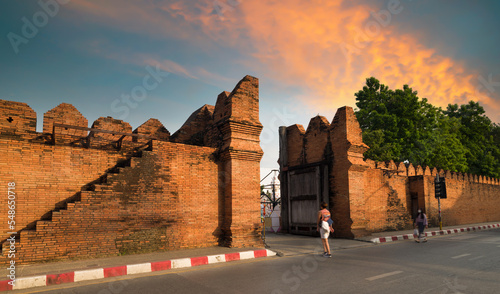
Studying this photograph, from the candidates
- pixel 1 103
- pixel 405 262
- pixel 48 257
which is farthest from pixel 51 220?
pixel 405 262

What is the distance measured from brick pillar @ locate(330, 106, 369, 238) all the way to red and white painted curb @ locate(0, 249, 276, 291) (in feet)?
21.2

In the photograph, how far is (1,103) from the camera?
8.59m

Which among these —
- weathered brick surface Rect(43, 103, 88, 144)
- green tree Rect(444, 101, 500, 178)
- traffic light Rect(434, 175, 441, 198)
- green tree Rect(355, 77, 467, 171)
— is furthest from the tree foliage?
weathered brick surface Rect(43, 103, 88, 144)

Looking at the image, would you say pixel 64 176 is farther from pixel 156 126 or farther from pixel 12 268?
pixel 156 126

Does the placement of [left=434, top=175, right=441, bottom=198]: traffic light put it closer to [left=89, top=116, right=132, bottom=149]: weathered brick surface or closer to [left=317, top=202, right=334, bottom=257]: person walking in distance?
[left=317, top=202, right=334, bottom=257]: person walking in distance

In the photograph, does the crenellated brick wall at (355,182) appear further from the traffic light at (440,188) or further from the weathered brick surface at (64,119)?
the weathered brick surface at (64,119)

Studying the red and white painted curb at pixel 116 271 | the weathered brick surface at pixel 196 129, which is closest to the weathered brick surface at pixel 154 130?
the weathered brick surface at pixel 196 129

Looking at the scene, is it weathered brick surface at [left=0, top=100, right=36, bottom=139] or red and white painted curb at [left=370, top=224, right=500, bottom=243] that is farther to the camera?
red and white painted curb at [left=370, top=224, right=500, bottom=243]

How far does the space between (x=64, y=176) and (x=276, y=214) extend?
13573mm

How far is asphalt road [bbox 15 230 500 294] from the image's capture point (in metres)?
5.97

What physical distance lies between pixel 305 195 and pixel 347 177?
2.79 metres

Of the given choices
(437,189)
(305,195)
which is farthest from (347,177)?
(437,189)

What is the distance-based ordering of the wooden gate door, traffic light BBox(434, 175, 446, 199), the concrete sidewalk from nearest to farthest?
the concrete sidewalk < the wooden gate door < traffic light BBox(434, 175, 446, 199)

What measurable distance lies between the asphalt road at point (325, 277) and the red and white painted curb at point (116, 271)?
0.99ft
